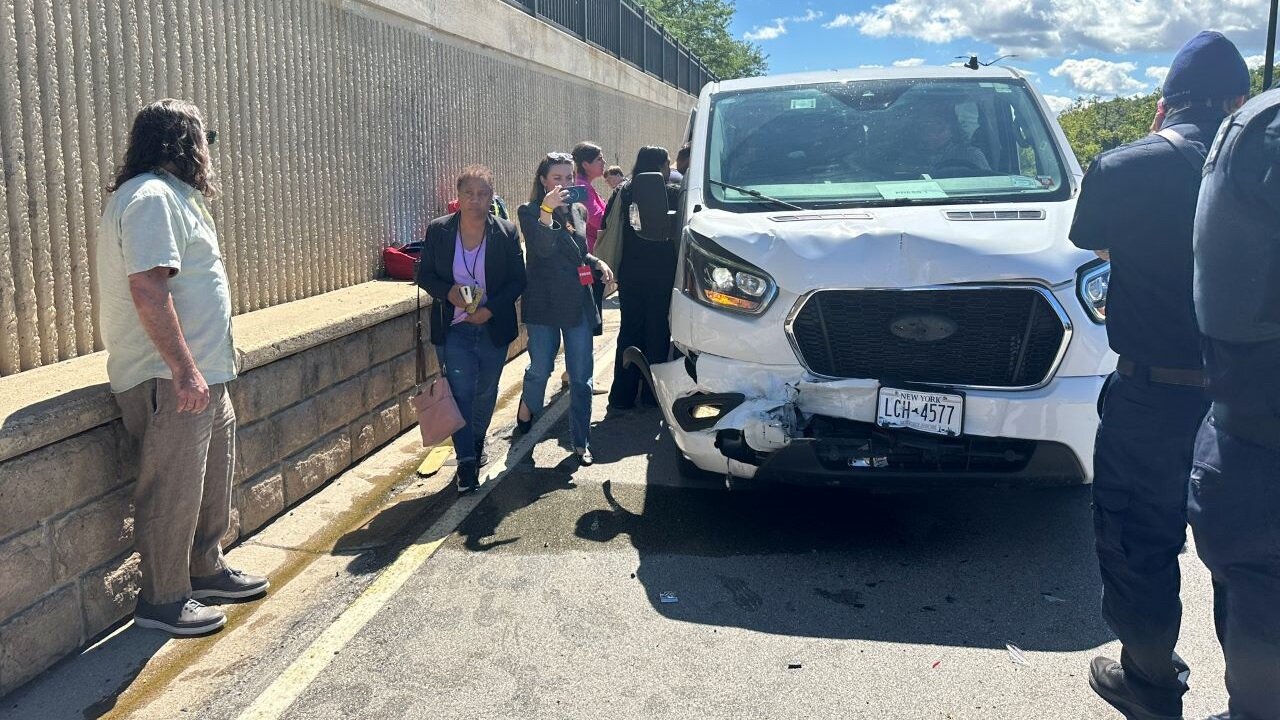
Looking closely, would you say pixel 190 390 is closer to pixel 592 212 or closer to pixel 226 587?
pixel 226 587

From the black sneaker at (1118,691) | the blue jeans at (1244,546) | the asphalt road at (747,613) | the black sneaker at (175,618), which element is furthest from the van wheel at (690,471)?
the blue jeans at (1244,546)

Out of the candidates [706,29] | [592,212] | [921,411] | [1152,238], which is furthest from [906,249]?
[706,29]

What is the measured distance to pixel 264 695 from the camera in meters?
3.42

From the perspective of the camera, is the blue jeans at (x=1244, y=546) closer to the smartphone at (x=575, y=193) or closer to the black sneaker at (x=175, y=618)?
the black sneaker at (x=175, y=618)

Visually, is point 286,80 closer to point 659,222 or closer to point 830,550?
point 659,222

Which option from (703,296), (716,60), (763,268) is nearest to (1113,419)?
(763,268)

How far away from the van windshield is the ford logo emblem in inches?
35.9

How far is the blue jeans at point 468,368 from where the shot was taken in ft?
18.0

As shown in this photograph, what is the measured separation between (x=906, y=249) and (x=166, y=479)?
2.99m

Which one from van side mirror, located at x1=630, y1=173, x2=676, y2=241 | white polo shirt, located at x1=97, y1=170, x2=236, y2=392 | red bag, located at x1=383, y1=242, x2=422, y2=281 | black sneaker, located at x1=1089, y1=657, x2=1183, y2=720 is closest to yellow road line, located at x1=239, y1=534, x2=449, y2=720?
white polo shirt, located at x1=97, y1=170, x2=236, y2=392

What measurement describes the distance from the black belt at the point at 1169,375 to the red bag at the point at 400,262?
17.8 feet

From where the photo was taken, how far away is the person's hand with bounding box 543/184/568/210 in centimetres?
572

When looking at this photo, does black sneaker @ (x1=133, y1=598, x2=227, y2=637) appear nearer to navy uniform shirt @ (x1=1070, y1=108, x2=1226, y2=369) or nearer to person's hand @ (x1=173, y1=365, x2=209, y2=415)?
person's hand @ (x1=173, y1=365, x2=209, y2=415)

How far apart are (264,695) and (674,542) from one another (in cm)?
198
